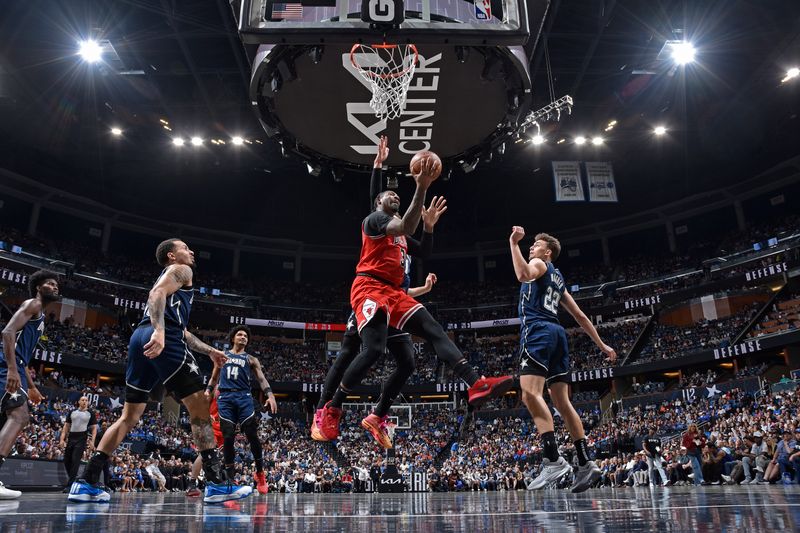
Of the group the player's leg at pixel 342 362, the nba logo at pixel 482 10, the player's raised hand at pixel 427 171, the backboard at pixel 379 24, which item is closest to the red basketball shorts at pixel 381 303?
the player's leg at pixel 342 362

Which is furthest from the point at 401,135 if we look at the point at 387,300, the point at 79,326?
the point at 79,326

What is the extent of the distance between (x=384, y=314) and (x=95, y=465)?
263 cm

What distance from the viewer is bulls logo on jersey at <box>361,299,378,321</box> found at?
465cm

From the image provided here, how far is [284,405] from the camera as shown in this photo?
31.9 metres

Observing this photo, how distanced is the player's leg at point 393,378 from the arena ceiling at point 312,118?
15461 mm

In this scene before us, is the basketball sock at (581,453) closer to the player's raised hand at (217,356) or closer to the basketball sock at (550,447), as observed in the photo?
the basketball sock at (550,447)

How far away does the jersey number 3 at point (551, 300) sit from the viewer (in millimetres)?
5484

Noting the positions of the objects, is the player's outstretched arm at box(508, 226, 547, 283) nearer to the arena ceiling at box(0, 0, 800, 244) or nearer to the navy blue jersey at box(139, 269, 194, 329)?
the navy blue jersey at box(139, 269, 194, 329)

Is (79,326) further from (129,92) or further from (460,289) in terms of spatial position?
(460,289)

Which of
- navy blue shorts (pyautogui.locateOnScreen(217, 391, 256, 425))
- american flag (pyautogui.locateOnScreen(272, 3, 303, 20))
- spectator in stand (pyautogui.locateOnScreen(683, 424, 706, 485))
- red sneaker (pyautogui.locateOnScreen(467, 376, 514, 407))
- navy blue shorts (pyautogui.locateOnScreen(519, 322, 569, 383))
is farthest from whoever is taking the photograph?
spectator in stand (pyautogui.locateOnScreen(683, 424, 706, 485))

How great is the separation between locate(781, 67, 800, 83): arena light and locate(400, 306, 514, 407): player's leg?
23858 mm

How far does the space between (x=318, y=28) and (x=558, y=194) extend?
20.2 meters

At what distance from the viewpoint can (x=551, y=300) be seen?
5.54 meters


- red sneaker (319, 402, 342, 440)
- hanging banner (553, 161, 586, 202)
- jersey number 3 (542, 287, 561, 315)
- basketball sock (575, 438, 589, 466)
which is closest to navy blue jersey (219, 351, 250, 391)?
red sneaker (319, 402, 342, 440)
